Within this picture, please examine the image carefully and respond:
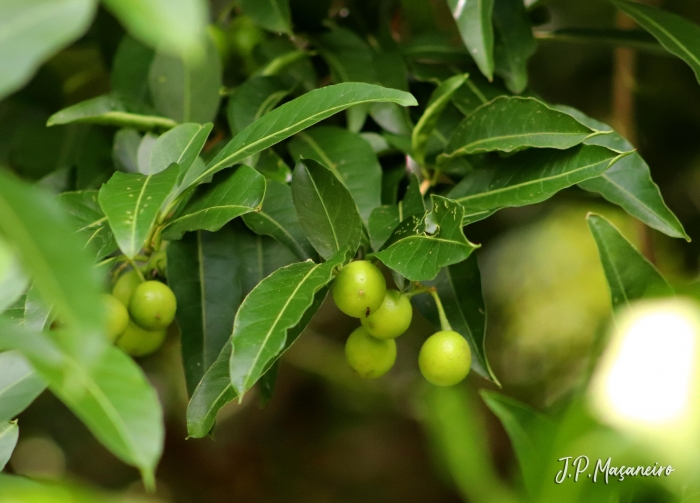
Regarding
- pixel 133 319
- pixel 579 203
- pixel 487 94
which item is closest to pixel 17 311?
pixel 133 319

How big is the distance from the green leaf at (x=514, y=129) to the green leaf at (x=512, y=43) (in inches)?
5.0

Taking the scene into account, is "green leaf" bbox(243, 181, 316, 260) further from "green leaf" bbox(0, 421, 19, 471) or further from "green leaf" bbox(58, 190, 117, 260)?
"green leaf" bbox(0, 421, 19, 471)

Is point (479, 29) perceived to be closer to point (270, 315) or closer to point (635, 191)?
point (635, 191)

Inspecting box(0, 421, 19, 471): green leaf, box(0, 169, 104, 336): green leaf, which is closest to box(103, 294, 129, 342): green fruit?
box(0, 421, 19, 471): green leaf

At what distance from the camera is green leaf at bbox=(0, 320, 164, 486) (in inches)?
14.6

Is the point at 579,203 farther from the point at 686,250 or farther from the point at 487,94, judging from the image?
the point at 487,94

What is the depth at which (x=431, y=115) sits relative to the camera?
2.45 feet

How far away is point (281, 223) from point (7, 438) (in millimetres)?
324

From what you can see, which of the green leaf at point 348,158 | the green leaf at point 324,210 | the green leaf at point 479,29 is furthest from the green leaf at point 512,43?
the green leaf at point 324,210

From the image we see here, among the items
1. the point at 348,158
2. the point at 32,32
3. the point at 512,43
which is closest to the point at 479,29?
the point at 512,43

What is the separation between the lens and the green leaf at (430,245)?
57 cm

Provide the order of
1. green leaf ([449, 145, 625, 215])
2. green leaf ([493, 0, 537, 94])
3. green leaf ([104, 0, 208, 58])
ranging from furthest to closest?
green leaf ([493, 0, 537, 94]) → green leaf ([449, 145, 625, 215]) → green leaf ([104, 0, 208, 58])

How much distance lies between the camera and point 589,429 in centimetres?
38

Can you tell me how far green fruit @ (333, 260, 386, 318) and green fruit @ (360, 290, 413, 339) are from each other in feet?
0.05
